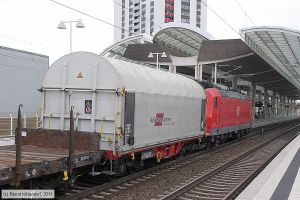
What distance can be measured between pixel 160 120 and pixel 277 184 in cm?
449

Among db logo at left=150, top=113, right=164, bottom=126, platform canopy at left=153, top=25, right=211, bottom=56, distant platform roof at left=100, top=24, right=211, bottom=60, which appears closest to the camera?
db logo at left=150, top=113, right=164, bottom=126

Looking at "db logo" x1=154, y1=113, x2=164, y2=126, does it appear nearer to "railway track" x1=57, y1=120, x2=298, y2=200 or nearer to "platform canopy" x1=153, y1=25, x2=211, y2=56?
"railway track" x1=57, y1=120, x2=298, y2=200

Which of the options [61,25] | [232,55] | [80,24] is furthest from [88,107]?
[232,55]

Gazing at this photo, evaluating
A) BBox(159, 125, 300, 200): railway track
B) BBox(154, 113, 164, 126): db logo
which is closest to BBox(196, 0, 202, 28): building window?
BBox(159, 125, 300, 200): railway track

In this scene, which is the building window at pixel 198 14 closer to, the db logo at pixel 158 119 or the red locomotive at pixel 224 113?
the red locomotive at pixel 224 113

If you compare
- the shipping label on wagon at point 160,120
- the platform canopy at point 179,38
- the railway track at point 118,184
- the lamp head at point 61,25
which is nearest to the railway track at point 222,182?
the railway track at point 118,184

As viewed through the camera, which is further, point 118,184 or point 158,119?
point 158,119

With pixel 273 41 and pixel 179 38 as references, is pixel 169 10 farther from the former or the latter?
pixel 273 41

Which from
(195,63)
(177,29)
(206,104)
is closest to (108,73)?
(206,104)

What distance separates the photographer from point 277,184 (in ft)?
34.5

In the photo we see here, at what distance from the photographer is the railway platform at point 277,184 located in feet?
30.1

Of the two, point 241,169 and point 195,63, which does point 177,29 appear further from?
point 241,169

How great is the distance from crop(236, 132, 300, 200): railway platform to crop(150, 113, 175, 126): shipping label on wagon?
12.0ft

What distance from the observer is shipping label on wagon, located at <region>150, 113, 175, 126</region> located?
1265 cm
